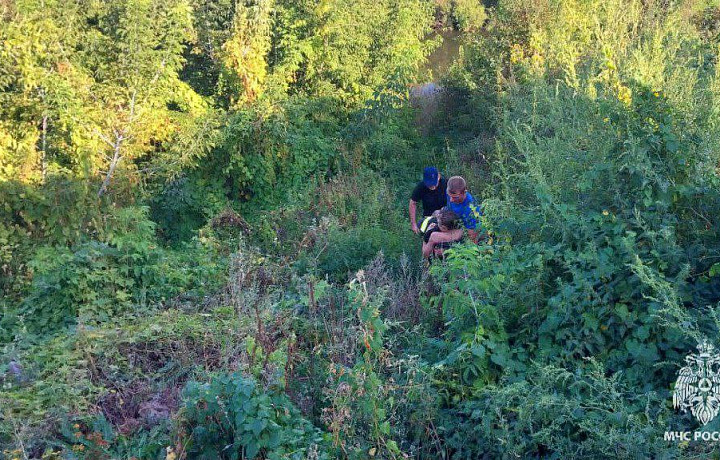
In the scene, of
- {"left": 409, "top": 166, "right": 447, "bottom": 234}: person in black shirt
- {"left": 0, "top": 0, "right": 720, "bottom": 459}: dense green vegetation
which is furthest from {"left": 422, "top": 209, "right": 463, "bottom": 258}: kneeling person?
{"left": 409, "top": 166, "right": 447, "bottom": 234}: person in black shirt

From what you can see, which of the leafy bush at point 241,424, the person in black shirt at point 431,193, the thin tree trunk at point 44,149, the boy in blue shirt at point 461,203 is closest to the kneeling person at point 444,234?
the boy in blue shirt at point 461,203

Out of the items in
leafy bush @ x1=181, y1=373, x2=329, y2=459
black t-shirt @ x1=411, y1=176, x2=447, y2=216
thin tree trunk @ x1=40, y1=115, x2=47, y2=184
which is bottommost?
black t-shirt @ x1=411, y1=176, x2=447, y2=216

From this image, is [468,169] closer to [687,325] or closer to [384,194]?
[384,194]

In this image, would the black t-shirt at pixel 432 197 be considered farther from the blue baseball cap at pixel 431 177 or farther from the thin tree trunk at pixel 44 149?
the thin tree trunk at pixel 44 149

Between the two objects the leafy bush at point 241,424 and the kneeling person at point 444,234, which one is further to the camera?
the kneeling person at point 444,234

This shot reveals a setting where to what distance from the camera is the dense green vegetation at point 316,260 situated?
13.5 ft

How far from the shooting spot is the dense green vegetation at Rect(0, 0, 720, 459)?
4.11 meters

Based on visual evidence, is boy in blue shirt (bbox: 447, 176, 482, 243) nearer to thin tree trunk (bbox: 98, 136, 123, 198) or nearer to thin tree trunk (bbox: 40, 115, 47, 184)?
thin tree trunk (bbox: 98, 136, 123, 198)

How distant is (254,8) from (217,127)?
2256mm

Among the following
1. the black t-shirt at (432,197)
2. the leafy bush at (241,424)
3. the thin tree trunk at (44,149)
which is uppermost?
the thin tree trunk at (44,149)

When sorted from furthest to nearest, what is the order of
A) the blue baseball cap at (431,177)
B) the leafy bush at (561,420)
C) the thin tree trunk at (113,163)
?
the thin tree trunk at (113,163) < the blue baseball cap at (431,177) < the leafy bush at (561,420)

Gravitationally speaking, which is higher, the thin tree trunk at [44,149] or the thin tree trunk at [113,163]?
the thin tree trunk at [44,149]

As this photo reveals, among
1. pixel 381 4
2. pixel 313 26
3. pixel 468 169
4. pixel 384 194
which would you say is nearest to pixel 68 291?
pixel 384 194

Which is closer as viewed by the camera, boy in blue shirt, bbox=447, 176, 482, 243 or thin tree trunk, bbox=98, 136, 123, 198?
boy in blue shirt, bbox=447, 176, 482, 243
